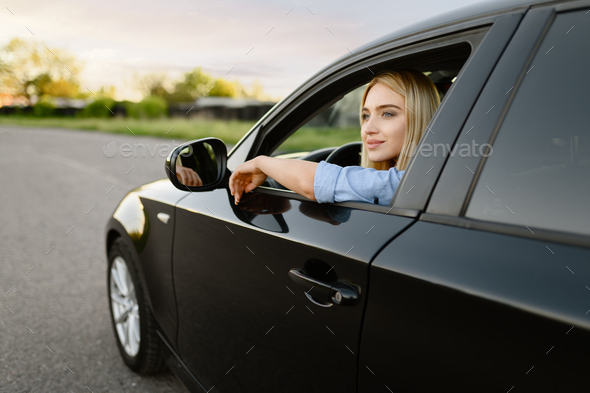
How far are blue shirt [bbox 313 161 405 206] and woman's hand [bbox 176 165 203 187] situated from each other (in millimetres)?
729

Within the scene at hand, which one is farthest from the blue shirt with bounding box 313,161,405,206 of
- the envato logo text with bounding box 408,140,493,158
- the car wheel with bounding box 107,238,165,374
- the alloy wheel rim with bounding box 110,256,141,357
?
the alloy wheel rim with bounding box 110,256,141,357

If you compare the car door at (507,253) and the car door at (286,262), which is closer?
the car door at (507,253)

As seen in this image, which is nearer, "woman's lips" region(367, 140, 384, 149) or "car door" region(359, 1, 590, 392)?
"car door" region(359, 1, 590, 392)

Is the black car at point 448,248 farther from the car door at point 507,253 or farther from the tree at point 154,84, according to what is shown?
the tree at point 154,84

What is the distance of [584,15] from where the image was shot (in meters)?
1.02

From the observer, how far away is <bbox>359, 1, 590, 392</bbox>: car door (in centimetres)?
85

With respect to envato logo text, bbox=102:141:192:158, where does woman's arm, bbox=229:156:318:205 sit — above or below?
above

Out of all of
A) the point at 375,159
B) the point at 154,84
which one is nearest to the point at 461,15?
the point at 375,159

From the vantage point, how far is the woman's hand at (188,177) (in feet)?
6.48

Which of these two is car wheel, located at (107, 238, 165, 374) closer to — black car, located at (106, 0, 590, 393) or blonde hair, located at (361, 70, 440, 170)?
black car, located at (106, 0, 590, 393)

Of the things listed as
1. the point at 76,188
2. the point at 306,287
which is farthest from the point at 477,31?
the point at 76,188

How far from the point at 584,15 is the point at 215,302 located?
1497 mm

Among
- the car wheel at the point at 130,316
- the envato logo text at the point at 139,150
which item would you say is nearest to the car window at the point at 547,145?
the car wheel at the point at 130,316

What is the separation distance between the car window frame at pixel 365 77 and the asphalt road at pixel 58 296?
1581 millimetres
